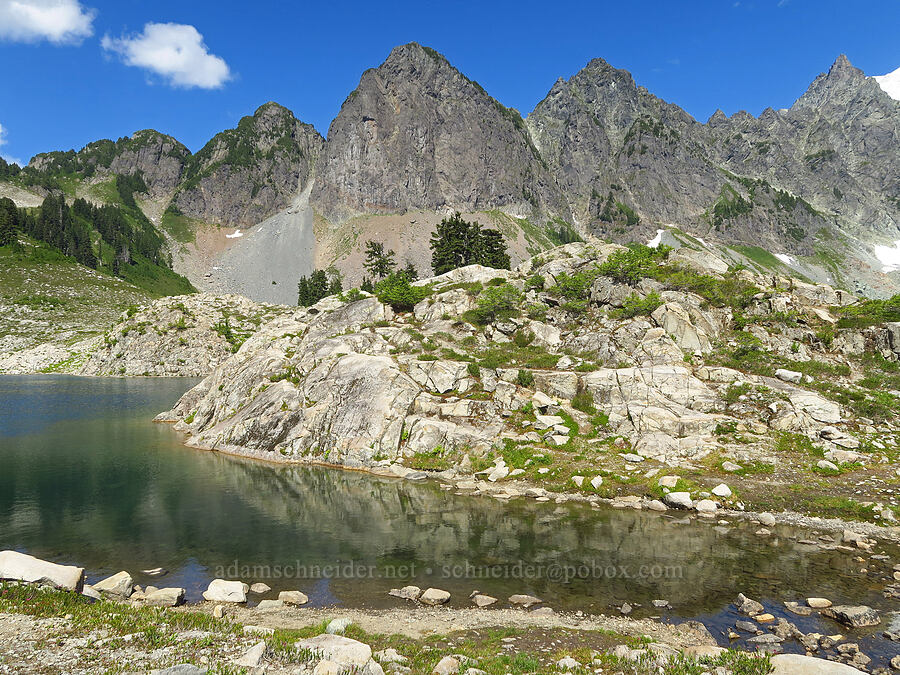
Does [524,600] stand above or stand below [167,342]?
below

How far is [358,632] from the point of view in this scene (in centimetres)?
1539

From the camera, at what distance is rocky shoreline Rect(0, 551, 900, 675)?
12.1 meters

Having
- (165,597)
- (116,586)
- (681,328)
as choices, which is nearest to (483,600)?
(165,597)

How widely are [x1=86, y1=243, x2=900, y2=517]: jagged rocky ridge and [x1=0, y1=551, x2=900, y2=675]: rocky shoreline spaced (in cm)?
1774

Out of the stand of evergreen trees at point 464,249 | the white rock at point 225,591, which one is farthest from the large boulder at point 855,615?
the stand of evergreen trees at point 464,249

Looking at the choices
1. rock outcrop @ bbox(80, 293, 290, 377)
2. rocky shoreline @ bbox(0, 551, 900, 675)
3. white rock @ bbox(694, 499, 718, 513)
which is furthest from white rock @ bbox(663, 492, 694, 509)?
rock outcrop @ bbox(80, 293, 290, 377)

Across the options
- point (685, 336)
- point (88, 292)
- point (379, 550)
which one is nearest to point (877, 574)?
point (379, 550)

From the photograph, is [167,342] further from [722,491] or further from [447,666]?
[447,666]

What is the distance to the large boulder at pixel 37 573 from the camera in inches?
619

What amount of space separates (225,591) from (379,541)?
9036mm

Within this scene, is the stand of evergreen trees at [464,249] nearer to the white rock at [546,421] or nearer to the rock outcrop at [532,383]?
the rock outcrop at [532,383]

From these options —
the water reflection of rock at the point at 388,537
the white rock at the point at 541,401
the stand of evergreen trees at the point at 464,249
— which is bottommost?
the water reflection of rock at the point at 388,537

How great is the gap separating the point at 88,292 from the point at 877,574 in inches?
8783

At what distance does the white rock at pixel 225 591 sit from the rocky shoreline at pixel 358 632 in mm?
52
